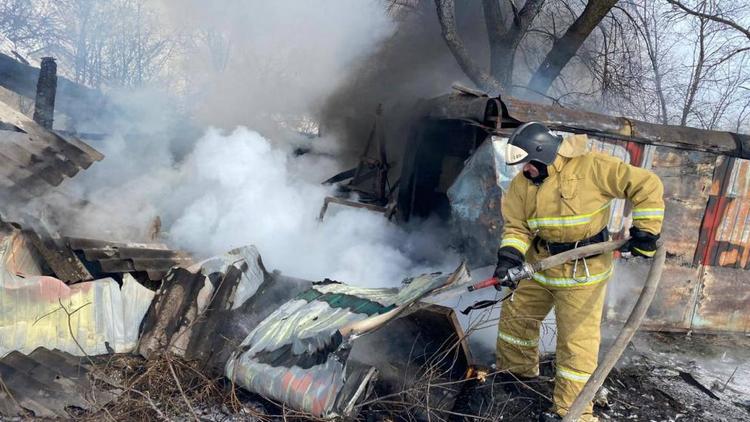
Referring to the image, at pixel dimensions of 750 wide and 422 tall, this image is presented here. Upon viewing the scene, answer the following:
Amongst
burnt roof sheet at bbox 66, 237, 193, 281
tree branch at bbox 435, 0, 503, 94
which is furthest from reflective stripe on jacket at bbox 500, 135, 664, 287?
tree branch at bbox 435, 0, 503, 94

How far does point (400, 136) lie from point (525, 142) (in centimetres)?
484

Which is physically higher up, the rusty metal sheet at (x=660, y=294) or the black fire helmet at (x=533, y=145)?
the black fire helmet at (x=533, y=145)

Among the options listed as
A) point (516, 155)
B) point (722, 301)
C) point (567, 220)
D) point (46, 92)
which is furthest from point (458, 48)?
point (46, 92)

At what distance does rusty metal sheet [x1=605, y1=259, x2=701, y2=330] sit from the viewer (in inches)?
200

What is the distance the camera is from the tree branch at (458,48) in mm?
8391

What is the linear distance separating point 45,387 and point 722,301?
5957 millimetres

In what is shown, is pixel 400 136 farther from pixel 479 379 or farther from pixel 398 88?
pixel 479 379

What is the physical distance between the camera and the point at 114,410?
2830mm

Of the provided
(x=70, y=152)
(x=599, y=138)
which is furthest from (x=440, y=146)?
(x=70, y=152)

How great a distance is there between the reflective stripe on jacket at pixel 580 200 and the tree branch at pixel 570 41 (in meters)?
6.34

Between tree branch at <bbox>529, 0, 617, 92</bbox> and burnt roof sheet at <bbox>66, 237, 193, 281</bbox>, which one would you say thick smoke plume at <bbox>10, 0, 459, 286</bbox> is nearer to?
burnt roof sheet at <bbox>66, 237, 193, 281</bbox>

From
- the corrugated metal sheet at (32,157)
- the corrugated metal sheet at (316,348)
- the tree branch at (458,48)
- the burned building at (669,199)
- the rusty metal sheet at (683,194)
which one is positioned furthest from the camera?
the tree branch at (458,48)

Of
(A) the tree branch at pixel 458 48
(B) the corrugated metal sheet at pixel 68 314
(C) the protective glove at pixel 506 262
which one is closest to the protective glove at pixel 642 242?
(C) the protective glove at pixel 506 262

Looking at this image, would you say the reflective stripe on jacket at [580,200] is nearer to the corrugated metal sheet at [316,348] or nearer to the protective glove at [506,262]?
the protective glove at [506,262]
